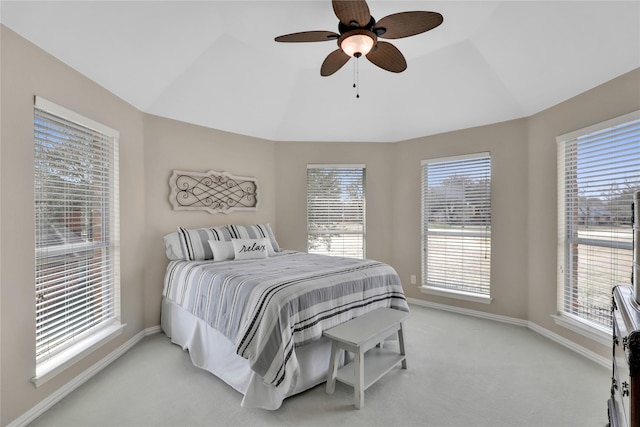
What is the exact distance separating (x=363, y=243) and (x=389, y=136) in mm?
1607

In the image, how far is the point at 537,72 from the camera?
290cm

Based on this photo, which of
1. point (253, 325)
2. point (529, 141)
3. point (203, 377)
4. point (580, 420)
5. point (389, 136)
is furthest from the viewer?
point (389, 136)

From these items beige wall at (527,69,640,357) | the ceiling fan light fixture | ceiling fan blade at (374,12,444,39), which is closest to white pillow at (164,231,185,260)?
the ceiling fan light fixture

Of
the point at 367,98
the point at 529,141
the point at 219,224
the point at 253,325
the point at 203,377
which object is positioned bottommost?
the point at 203,377

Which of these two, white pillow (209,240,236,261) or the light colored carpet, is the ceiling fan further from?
the light colored carpet

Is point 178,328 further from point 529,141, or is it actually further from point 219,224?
point 529,141

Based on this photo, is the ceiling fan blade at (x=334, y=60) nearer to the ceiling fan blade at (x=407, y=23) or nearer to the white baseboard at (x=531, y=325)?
the ceiling fan blade at (x=407, y=23)

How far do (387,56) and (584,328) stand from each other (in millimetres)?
2932

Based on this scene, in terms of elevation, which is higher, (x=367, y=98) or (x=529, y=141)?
(x=367, y=98)

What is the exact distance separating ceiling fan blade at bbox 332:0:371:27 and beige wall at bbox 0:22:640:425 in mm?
1991

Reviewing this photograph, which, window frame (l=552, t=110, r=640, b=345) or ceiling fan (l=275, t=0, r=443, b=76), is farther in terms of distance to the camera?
window frame (l=552, t=110, r=640, b=345)

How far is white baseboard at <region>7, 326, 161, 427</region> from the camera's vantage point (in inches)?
76.0

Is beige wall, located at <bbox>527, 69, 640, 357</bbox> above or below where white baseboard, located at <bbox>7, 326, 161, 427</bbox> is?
above

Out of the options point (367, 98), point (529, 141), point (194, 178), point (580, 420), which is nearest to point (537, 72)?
point (529, 141)
